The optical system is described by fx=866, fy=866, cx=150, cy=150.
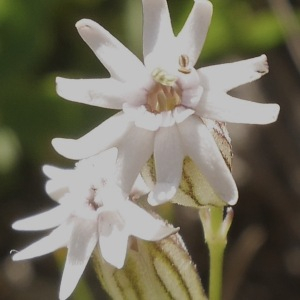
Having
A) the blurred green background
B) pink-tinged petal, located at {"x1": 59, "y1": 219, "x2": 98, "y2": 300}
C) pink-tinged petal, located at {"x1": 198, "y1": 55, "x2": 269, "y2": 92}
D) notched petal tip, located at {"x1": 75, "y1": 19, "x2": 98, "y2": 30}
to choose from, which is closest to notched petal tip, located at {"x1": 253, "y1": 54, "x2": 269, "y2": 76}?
pink-tinged petal, located at {"x1": 198, "y1": 55, "x2": 269, "y2": 92}

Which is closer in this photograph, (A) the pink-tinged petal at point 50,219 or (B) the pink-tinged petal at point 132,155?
(B) the pink-tinged petal at point 132,155

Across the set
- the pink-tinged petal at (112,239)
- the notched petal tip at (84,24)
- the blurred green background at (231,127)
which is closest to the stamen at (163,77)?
the notched petal tip at (84,24)

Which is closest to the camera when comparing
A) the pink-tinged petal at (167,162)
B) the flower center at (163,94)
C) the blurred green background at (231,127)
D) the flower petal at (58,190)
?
the pink-tinged petal at (167,162)

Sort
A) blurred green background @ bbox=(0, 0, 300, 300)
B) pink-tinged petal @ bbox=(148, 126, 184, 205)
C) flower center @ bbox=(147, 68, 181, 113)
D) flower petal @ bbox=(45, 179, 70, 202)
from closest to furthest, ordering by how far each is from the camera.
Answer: pink-tinged petal @ bbox=(148, 126, 184, 205), flower center @ bbox=(147, 68, 181, 113), flower petal @ bbox=(45, 179, 70, 202), blurred green background @ bbox=(0, 0, 300, 300)

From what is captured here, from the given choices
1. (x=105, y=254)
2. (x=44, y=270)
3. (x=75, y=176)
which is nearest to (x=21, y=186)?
(x=44, y=270)

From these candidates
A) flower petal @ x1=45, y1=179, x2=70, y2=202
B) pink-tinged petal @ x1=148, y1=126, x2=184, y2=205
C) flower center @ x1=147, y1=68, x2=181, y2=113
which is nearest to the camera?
pink-tinged petal @ x1=148, y1=126, x2=184, y2=205

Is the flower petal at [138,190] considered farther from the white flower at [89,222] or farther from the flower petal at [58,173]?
the flower petal at [58,173]

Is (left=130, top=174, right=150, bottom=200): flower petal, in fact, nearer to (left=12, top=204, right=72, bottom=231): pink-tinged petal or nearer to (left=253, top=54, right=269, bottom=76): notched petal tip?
(left=12, top=204, right=72, bottom=231): pink-tinged petal
